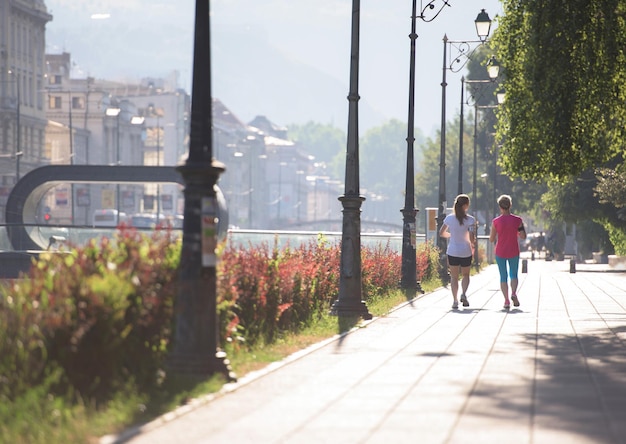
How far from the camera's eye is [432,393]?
10914 mm

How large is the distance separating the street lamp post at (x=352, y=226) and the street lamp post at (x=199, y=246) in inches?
327

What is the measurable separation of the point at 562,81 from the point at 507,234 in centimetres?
401

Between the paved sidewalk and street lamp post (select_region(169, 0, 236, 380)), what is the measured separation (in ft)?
1.65

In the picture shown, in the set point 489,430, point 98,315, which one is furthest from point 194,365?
point 489,430

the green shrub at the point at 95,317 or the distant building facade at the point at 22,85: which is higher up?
the distant building facade at the point at 22,85

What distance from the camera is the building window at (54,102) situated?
148 meters

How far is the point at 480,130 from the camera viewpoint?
4289 inches

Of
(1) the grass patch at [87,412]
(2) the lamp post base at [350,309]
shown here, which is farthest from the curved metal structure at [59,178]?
(1) the grass patch at [87,412]

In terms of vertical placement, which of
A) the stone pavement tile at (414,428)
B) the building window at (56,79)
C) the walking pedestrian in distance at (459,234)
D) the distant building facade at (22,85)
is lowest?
the stone pavement tile at (414,428)

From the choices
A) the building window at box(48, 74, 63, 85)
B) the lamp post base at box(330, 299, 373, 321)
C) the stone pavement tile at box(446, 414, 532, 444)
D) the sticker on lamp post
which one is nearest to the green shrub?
the sticker on lamp post

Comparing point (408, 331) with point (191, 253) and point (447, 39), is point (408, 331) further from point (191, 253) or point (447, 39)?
point (447, 39)

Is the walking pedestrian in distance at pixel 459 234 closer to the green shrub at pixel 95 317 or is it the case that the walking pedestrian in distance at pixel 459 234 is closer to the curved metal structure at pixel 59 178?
the green shrub at pixel 95 317

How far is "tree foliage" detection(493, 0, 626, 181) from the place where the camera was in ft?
62.1

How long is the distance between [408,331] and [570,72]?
436 cm
